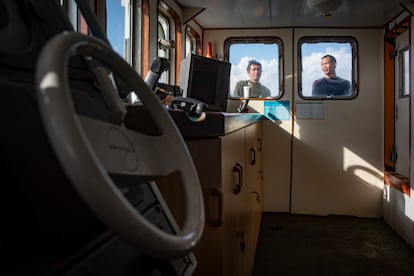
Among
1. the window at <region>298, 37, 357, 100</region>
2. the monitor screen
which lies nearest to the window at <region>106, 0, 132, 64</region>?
the monitor screen

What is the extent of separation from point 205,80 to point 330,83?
1.90 m

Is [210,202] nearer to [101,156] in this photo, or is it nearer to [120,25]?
[101,156]

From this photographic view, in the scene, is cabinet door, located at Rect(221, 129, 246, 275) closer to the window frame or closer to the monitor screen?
the monitor screen

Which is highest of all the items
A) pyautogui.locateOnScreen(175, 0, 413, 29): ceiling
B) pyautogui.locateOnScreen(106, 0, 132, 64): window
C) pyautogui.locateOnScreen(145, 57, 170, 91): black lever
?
pyautogui.locateOnScreen(175, 0, 413, 29): ceiling

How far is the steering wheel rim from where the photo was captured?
1.29 feet

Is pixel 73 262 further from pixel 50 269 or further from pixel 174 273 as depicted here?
pixel 174 273

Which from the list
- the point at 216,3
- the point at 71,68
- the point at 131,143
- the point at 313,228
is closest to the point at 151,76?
the point at 71,68

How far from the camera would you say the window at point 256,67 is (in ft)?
13.0

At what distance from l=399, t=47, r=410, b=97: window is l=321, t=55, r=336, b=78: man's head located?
2.13ft

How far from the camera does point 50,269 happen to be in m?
0.55

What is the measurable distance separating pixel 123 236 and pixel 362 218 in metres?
3.86

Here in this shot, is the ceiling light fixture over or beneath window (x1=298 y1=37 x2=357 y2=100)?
over

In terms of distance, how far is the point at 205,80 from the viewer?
254 centimetres

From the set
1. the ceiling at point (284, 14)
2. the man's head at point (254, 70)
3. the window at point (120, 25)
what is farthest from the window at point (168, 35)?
the man's head at point (254, 70)
